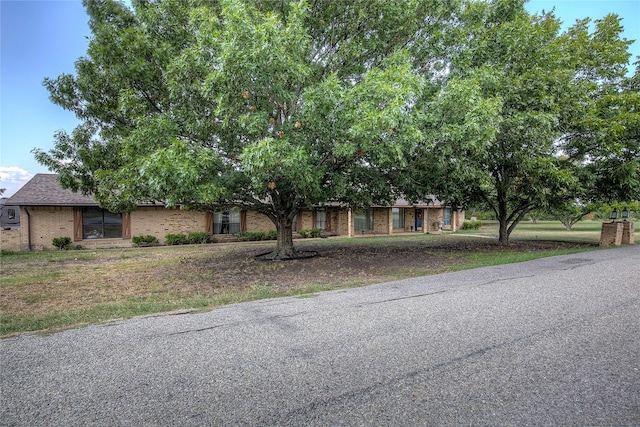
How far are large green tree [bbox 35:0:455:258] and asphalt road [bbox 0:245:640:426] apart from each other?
3317 millimetres

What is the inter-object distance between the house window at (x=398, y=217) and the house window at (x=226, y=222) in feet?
40.5

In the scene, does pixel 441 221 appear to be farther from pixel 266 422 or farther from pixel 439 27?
pixel 266 422

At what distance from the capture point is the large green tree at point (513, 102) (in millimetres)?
7574

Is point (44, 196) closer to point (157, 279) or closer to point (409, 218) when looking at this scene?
point (157, 279)

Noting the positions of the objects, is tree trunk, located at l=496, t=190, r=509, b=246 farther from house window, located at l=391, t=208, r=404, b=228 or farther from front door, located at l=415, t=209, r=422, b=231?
front door, located at l=415, t=209, r=422, b=231

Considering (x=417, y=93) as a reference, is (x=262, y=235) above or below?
below

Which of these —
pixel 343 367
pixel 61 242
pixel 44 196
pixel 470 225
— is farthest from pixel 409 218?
pixel 343 367

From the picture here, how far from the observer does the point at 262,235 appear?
1934 centimetres

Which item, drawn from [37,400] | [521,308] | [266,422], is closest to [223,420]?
[266,422]

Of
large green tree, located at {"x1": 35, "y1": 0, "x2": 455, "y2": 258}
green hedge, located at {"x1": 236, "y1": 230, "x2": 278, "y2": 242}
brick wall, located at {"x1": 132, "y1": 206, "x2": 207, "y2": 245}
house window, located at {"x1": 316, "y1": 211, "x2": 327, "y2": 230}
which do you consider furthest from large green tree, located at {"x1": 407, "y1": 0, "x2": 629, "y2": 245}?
brick wall, located at {"x1": 132, "y1": 206, "x2": 207, "y2": 245}

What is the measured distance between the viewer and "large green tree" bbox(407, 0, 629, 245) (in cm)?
757

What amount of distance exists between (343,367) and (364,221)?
2160 cm

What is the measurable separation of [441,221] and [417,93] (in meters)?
22.6

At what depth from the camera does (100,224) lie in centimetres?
1642
